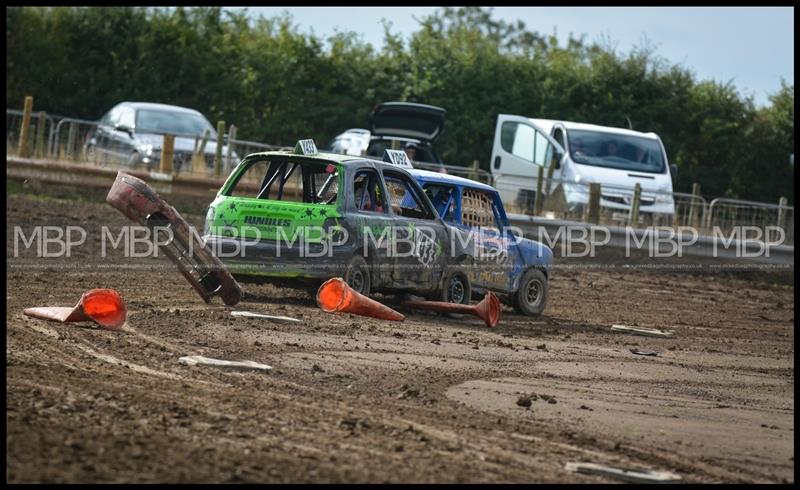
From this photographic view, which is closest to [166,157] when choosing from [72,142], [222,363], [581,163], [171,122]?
[72,142]

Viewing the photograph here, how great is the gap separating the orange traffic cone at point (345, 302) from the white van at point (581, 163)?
11.3 metres

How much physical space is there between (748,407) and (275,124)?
28.1 metres

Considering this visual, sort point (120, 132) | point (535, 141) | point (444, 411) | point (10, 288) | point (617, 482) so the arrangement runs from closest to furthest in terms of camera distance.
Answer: point (617, 482)
point (444, 411)
point (10, 288)
point (120, 132)
point (535, 141)

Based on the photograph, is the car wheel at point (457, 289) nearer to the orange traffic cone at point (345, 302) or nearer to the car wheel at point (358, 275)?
the car wheel at point (358, 275)

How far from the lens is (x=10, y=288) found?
13055 millimetres

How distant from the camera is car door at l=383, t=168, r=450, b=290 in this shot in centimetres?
1399

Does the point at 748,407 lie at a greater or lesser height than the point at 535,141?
lesser

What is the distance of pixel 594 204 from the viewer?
77.5 ft

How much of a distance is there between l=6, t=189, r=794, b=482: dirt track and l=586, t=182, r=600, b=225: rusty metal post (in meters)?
8.43

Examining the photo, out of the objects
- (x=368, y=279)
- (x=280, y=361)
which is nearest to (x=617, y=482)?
(x=280, y=361)

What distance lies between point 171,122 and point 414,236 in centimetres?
1383

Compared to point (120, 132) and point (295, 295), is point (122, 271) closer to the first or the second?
point (295, 295)

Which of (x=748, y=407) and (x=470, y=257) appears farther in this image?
(x=470, y=257)

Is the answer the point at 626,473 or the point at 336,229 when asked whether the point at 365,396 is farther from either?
the point at 336,229
